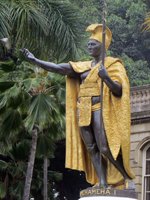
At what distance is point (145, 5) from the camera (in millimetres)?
40844

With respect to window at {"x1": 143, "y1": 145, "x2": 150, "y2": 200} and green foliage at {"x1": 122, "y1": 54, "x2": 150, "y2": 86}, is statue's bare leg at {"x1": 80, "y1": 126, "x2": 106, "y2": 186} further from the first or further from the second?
green foliage at {"x1": 122, "y1": 54, "x2": 150, "y2": 86}

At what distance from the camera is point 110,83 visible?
1064cm

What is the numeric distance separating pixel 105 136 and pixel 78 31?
11545 millimetres

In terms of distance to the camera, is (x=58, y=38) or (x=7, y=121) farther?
(x=58, y=38)

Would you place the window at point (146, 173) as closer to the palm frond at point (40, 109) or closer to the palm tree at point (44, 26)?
the palm tree at point (44, 26)

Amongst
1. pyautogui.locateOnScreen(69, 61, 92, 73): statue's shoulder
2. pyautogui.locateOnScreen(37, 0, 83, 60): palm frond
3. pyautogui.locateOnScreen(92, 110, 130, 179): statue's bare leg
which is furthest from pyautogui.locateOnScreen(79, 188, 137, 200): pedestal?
pyautogui.locateOnScreen(37, 0, 83, 60): palm frond

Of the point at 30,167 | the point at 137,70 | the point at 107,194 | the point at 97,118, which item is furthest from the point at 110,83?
the point at 137,70

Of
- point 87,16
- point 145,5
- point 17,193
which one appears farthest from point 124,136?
point 145,5

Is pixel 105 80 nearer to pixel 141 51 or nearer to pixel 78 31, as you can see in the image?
pixel 78 31

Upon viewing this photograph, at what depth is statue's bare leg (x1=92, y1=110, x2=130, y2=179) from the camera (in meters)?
10.7

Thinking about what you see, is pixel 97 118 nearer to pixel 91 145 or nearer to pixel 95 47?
pixel 91 145

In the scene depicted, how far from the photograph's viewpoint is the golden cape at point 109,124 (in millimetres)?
10719

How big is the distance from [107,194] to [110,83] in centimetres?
145

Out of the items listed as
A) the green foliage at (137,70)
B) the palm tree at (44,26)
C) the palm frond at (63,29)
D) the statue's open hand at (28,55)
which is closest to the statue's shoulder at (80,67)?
the statue's open hand at (28,55)
